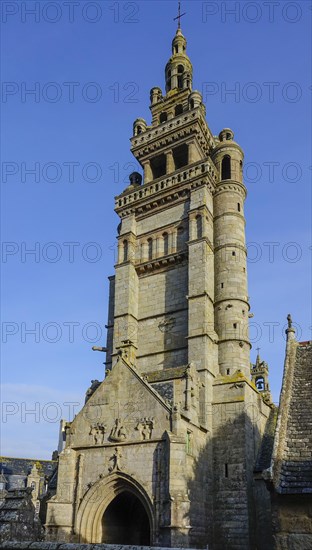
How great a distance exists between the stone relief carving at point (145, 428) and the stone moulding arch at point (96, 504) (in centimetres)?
174

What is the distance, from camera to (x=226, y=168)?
3350 centimetres

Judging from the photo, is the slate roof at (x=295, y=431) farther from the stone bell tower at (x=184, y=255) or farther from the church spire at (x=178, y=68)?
the church spire at (x=178, y=68)

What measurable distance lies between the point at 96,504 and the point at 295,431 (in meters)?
12.8

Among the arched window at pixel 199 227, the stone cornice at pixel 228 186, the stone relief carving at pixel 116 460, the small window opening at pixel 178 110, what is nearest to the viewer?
the stone relief carving at pixel 116 460

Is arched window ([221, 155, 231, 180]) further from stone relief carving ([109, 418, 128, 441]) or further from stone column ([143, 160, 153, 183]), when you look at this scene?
stone relief carving ([109, 418, 128, 441])

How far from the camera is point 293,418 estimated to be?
1205cm

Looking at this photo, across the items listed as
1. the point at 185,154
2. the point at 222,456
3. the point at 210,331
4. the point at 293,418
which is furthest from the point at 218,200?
the point at 293,418

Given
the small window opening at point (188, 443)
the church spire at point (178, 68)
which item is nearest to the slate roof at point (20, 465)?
the small window opening at point (188, 443)

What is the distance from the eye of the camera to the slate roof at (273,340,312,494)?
10380 millimetres

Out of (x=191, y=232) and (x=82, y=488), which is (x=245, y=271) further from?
(x=82, y=488)

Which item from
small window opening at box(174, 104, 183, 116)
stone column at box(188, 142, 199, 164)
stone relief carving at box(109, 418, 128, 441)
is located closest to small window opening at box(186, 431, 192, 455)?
stone relief carving at box(109, 418, 128, 441)

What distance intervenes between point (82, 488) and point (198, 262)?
13097mm

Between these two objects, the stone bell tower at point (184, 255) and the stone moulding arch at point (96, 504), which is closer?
the stone moulding arch at point (96, 504)

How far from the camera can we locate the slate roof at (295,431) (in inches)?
409
